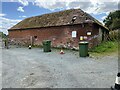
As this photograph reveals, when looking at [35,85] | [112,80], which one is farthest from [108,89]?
[35,85]

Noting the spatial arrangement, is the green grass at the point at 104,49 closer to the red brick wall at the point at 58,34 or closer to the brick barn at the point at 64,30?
the brick barn at the point at 64,30

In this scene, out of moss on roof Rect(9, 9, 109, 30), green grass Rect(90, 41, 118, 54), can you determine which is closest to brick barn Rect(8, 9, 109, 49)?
moss on roof Rect(9, 9, 109, 30)

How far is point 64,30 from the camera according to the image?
23.5 meters

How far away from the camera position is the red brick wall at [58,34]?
21714 mm

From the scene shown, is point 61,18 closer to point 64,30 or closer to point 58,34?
point 58,34

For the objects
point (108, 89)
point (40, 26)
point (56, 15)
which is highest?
point (56, 15)

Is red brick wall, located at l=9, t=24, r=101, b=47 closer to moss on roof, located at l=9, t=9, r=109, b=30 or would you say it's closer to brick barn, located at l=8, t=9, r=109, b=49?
brick barn, located at l=8, t=9, r=109, b=49

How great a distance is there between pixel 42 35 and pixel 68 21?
5.09 m

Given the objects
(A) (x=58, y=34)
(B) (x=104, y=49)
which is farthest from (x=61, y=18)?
(B) (x=104, y=49)

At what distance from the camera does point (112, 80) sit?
7.98m

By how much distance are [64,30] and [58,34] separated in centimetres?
122

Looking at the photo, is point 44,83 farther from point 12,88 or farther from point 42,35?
point 42,35

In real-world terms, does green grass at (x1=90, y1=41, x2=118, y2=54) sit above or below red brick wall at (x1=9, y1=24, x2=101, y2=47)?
below

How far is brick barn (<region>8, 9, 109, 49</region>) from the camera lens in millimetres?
21547
